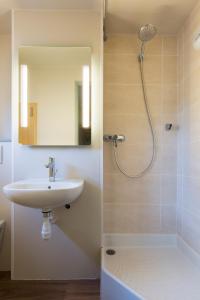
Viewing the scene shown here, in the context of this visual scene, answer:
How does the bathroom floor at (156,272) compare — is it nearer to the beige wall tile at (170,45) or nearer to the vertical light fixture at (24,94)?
the vertical light fixture at (24,94)

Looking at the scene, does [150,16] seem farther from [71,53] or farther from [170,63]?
[71,53]

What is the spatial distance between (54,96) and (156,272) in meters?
1.54

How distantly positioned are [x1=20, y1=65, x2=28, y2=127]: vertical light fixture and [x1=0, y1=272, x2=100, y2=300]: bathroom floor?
126 centimetres

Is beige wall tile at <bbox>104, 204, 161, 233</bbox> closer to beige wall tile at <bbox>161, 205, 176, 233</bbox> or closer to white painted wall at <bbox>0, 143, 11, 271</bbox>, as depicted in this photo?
beige wall tile at <bbox>161, 205, 176, 233</bbox>

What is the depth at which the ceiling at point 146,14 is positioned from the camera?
1650 mm

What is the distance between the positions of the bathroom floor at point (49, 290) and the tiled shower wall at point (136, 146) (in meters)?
0.50

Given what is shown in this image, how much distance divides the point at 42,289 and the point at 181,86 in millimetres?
2021

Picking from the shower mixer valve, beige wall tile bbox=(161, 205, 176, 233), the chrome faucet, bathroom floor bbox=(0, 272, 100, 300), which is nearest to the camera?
bathroom floor bbox=(0, 272, 100, 300)

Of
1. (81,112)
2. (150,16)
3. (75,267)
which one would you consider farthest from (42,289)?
(150,16)

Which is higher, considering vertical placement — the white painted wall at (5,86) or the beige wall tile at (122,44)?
the beige wall tile at (122,44)

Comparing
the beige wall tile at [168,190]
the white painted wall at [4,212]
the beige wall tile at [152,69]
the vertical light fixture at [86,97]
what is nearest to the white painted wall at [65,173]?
the vertical light fixture at [86,97]

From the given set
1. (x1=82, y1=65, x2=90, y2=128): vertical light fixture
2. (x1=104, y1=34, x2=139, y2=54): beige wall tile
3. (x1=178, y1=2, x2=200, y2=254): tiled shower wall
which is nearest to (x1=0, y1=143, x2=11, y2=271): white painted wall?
(x1=82, y1=65, x2=90, y2=128): vertical light fixture

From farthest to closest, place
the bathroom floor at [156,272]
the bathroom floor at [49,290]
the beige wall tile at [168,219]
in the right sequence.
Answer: the beige wall tile at [168,219]
the bathroom floor at [49,290]
the bathroom floor at [156,272]

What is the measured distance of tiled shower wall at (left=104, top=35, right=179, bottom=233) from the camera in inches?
79.0
